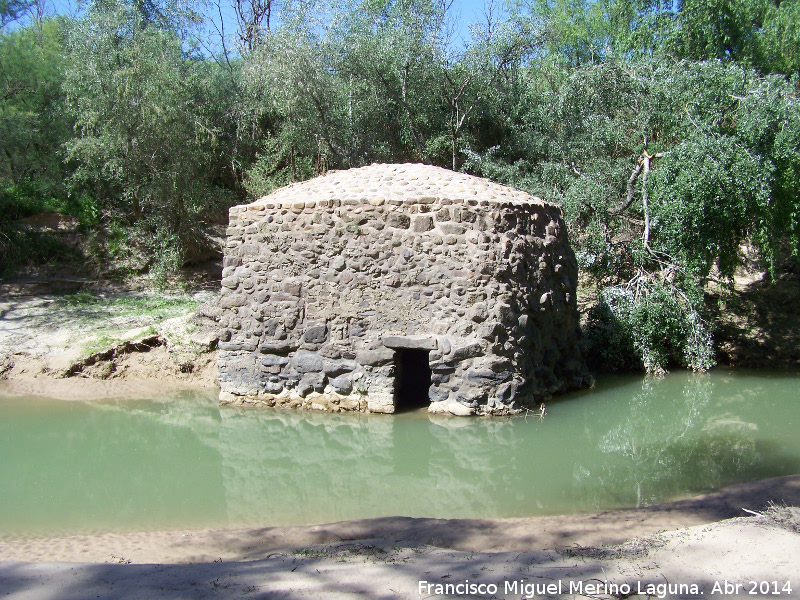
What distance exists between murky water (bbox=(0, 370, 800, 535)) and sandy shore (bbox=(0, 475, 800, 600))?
0.61 metres

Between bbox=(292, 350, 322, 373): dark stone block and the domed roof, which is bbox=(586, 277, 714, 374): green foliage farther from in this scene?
bbox=(292, 350, 322, 373): dark stone block

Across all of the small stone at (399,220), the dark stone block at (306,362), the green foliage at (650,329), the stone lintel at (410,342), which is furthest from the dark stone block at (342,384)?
the green foliage at (650,329)

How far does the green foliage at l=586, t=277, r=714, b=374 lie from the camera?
10625 millimetres

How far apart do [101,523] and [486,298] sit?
16.1 ft

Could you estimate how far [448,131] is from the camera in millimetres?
16438

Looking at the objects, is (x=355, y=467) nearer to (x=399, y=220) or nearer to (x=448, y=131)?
(x=399, y=220)

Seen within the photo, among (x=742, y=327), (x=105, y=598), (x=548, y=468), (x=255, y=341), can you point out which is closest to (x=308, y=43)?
(x=255, y=341)

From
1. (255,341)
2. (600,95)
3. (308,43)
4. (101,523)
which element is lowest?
(101,523)

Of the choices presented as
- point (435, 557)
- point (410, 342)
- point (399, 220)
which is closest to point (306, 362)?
point (410, 342)

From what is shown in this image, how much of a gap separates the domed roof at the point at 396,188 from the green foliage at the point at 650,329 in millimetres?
2746

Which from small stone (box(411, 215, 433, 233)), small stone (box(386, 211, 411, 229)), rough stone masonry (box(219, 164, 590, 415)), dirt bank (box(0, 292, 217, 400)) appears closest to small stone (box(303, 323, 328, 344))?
rough stone masonry (box(219, 164, 590, 415))

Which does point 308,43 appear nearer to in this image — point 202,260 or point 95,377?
point 202,260

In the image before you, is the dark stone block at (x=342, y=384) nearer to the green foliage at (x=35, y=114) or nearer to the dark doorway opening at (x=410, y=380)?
the dark doorway opening at (x=410, y=380)

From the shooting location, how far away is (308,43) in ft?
50.5
